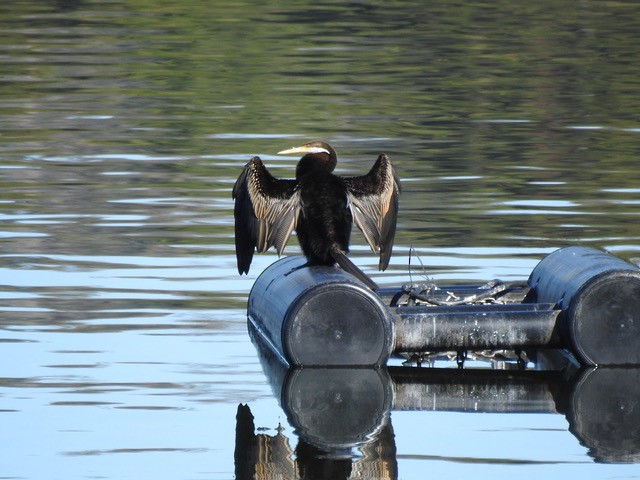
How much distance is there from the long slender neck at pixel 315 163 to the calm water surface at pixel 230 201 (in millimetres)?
1031

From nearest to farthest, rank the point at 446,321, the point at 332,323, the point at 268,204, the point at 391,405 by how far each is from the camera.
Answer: the point at 391,405, the point at 332,323, the point at 446,321, the point at 268,204

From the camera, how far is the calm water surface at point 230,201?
6.95 m

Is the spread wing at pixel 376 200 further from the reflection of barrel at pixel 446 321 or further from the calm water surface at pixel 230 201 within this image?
the calm water surface at pixel 230 201

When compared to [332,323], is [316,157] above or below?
above

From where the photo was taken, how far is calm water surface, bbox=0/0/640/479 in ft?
22.8

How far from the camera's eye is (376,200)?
9180 mm

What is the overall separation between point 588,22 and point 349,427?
94.4 ft

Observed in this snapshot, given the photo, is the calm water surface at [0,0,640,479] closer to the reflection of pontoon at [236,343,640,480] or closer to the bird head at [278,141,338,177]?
the reflection of pontoon at [236,343,640,480]

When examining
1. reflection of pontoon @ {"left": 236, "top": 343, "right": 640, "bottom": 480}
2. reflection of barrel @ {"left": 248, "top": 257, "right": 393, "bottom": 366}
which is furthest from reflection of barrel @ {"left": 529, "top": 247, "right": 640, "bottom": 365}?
reflection of barrel @ {"left": 248, "top": 257, "right": 393, "bottom": 366}

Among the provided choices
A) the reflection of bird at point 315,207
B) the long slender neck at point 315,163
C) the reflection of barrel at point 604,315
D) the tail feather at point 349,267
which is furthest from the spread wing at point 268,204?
the reflection of barrel at point 604,315

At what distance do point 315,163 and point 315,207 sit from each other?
39cm

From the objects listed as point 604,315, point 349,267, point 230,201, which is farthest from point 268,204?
point 230,201

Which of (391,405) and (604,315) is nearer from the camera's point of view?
(391,405)

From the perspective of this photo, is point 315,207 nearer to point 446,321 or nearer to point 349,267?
point 349,267
